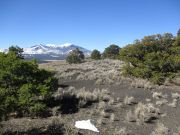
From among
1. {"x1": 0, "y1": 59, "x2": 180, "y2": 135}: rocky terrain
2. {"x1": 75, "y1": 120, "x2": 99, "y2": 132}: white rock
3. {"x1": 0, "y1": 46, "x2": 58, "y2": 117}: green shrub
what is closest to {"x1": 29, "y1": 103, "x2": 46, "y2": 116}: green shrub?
{"x1": 0, "y1": 46, "x2": 58, "y2": 117}: green shrub

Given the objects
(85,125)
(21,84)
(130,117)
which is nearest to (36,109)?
(21,84)

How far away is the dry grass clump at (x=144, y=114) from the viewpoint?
15.0 metres

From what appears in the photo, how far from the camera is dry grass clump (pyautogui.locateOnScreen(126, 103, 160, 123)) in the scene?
15.0m

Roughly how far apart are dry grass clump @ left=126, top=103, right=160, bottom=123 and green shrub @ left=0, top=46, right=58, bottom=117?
15.4 ft

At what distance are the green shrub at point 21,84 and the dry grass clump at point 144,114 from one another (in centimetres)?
470

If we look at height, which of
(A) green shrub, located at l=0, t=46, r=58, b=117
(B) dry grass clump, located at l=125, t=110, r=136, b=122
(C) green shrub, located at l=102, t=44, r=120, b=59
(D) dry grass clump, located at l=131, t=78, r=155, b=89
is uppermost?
(C) green shrub, located at l=102, t=44, r=120, b=59

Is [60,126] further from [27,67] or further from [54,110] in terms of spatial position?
[27,67]

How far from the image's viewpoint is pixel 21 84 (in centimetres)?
1550

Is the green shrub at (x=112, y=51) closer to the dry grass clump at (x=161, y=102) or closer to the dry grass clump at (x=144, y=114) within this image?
the dry grass clump at (x=161, y=102)

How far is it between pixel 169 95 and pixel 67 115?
→ 992cm

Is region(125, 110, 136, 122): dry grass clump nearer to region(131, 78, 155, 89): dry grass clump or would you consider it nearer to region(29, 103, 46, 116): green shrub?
region(29, 103, 46, 116): green shrub

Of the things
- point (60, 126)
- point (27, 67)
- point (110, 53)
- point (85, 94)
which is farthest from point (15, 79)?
point (110, 53)

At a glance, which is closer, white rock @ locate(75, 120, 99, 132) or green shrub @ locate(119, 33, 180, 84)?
white rock @ locate(75, 120, 99, 132)

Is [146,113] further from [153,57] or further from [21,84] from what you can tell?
[153,57]
